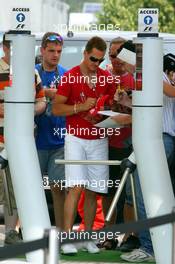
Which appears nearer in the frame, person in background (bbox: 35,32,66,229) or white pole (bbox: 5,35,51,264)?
white pole (bbox: 5,35,51,264)

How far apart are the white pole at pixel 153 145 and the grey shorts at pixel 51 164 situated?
132cm

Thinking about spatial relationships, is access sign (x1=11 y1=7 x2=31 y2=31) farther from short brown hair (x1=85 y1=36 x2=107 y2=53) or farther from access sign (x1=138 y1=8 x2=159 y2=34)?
short brown hair (x1=85 y1=36 x2=107 y2=53)

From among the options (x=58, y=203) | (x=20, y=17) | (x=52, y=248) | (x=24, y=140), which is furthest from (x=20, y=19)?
(x=52, y=248)

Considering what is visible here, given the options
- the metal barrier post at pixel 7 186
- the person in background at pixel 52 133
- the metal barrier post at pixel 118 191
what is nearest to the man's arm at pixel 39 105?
the person in background at pixel 52 133

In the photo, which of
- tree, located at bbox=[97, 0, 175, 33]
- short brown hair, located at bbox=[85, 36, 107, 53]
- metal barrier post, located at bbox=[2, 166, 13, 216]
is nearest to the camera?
metal barrier post, located at bbox=[2, 166, 13, 216]

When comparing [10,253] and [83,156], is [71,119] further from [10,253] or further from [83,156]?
[10,253]

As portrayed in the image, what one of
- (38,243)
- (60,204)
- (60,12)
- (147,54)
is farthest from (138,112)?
(60,12)

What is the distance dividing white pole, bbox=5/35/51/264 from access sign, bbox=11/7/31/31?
11 cm

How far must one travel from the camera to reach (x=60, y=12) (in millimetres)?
28141

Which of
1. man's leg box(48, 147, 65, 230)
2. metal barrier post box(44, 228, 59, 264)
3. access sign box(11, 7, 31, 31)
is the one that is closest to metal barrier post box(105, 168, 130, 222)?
man's leg box(48, 147, 65, 230)

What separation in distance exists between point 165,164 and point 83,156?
106 centimetres

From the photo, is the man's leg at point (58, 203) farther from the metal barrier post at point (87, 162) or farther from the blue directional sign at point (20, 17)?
the blue directional sign at point (20, 17)

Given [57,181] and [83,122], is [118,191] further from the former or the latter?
[57,181]

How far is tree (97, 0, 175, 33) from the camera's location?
26502 mm
